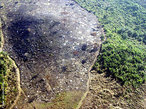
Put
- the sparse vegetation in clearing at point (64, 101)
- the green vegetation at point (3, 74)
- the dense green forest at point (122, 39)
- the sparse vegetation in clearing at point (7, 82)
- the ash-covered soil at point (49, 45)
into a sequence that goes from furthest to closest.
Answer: the dense green forest at point (122, 39) < the ash-covered soil at point (49, 45) < the sparse vegetation in clearing at point (64, 101) < the sparse vegetation in clearing at point (7, 82) < the green vegetation at point (3, 74)

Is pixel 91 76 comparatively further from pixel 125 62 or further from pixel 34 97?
pixel 34 97

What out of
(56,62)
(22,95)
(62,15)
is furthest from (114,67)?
(62,15)

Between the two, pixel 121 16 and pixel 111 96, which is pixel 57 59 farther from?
pixel 121 16

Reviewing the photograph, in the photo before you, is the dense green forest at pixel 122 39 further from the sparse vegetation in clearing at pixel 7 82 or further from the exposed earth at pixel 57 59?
the sparse vegetation in clearing at pixel 7 82

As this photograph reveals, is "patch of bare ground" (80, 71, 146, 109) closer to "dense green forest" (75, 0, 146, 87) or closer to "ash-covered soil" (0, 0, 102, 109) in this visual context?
"dense green forest" (75, 0, 146, 87)

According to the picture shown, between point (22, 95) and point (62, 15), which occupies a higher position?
point (62, 15)

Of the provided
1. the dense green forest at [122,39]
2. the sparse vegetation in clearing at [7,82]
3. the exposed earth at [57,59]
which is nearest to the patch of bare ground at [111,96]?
the exposed earth at [57,59]

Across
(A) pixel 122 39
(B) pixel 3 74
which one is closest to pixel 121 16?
(A) pixel 122 39
